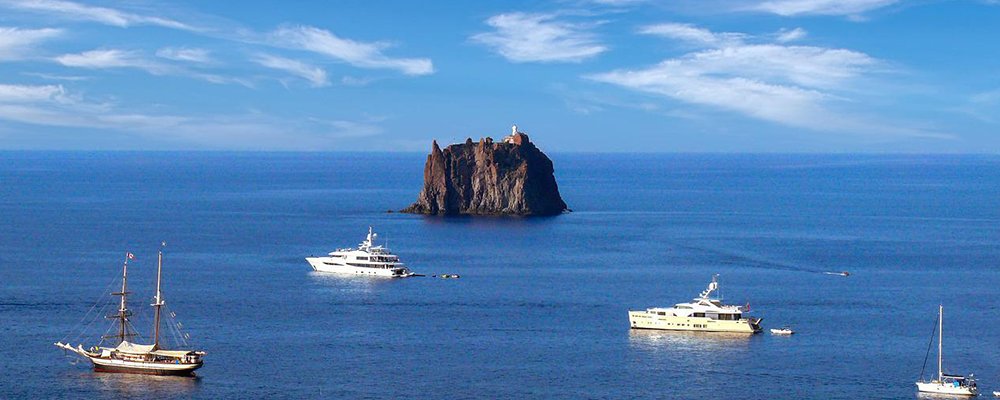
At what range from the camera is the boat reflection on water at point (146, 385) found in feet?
264

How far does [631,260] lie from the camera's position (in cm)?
14950

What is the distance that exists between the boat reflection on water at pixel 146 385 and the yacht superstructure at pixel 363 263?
52.5 m

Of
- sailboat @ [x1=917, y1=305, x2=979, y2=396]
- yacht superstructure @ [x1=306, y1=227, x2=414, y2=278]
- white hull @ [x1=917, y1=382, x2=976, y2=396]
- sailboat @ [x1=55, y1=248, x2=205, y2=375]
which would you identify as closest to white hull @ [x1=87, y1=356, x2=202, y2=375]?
sailboat @ [x1=55, y1=248, x2=205, y2=375]

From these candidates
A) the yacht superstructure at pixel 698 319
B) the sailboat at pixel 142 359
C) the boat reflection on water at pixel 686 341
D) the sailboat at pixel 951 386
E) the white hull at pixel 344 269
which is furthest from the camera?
the white hull at pixel 344 269

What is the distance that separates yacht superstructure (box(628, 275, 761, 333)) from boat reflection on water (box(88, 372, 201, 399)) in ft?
116

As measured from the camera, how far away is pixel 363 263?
140m

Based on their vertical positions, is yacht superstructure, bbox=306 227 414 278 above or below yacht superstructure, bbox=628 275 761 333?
above

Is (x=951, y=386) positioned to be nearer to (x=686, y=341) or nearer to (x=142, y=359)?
(x=686, y=341)

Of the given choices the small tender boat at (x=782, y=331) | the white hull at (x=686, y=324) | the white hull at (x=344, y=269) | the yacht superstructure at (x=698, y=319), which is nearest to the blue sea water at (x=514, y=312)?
the small tender boat at (x=782, y=331)

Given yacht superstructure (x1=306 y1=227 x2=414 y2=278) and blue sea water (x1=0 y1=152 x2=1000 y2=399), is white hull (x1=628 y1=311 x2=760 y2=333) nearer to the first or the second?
blue sea water (x1=0 y1=152 x2=1000 y2=399)

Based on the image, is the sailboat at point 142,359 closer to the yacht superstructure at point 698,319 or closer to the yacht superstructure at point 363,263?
the yacht superstructure at point 698,319

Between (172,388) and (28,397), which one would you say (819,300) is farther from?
(28,397)

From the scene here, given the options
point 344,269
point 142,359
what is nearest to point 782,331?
point 142,359

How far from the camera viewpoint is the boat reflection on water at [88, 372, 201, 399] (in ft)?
264
